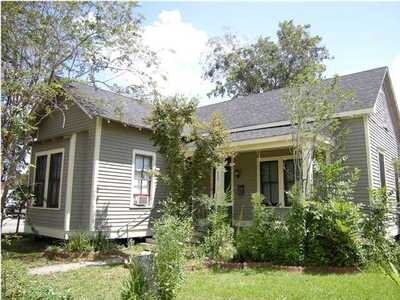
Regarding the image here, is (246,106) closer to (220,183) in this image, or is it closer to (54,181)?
(220,183)

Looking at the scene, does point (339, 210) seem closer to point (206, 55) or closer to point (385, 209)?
point (385, 209)

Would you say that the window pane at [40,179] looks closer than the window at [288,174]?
No

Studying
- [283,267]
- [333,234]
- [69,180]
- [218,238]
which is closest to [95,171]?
[69,180]

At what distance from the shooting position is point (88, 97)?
1231cm

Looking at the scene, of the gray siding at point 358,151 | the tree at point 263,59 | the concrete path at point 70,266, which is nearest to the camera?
the concrete path at point 70,266

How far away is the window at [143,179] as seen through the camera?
41.5 feet

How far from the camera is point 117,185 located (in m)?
12.0

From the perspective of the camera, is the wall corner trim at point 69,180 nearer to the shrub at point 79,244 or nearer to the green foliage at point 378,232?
the shrub at point 79,244

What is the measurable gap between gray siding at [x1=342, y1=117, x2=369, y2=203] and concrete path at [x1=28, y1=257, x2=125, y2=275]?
7.50 meters

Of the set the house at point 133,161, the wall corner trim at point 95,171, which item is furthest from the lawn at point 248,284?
the house at point 133,161

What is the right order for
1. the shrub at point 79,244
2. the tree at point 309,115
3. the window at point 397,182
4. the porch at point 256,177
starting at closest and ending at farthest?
the tree at point 309,115, the shrub at point 79,244, the porch at point 256,177, the window at point 397,182

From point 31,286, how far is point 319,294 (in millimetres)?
4492

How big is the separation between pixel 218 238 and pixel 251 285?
9.10ft

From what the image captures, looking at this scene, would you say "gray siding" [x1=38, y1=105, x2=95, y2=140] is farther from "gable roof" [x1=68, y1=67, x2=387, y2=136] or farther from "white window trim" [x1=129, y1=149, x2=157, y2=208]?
"white window trim" [x1=129, y1=149, x2=157, y2=208]
